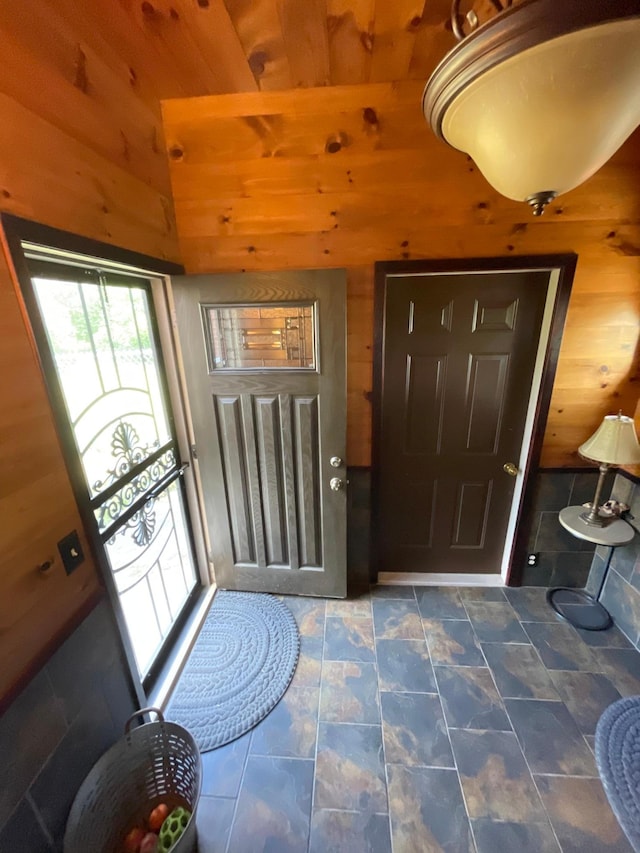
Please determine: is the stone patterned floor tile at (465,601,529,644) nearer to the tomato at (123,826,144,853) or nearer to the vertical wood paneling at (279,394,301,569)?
the vertical wood paneling at (279,394,301,569)

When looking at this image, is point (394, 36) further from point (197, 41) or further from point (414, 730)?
point (414, 730)

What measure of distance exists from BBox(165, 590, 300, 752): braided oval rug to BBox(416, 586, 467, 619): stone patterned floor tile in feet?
2.55

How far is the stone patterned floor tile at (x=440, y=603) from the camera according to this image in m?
2.05

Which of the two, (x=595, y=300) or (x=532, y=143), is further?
(x=595, y=300)

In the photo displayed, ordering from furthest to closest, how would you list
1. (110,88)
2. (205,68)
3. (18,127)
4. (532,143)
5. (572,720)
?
(572,720), (205,68), (110,88), (18,127), (532,143)

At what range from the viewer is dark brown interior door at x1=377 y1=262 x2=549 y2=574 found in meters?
1.82

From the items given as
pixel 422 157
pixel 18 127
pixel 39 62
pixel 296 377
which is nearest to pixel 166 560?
pixel 296 377

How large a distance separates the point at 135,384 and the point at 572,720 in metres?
2.45

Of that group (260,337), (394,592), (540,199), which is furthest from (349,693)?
(540,199)

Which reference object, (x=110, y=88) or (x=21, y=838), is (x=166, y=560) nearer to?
(x=21, y=838)

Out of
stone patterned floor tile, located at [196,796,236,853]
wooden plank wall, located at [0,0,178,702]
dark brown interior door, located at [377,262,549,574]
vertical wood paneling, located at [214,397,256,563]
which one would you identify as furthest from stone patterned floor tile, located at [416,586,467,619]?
wooden plank wall, located at [0,0,178,702]

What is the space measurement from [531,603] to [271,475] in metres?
1.74

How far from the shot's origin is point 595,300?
1.71 meters

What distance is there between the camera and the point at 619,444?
1.62 meters
